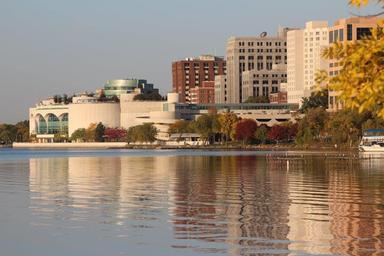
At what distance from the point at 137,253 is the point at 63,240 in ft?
13.6

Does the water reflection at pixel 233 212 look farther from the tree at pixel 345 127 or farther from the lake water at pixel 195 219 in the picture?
the tree at pixel 345 127

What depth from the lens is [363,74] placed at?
536 inches

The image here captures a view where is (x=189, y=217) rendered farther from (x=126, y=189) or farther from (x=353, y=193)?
(x=126, y=189)

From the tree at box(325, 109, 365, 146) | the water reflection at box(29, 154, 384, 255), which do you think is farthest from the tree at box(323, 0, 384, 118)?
the tree at box(325, 109, 365, 146)

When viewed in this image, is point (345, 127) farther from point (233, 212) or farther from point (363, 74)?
point (363, 74)

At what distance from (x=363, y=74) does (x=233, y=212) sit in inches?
1043

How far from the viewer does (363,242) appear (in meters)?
29.0

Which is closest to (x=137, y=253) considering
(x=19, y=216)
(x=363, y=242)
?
(x=363, y=242)

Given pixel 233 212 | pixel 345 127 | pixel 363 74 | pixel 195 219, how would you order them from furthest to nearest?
1. pixel 345 127
2. pixel 233 212
3. pixel 195 219
4. pixel 363 74

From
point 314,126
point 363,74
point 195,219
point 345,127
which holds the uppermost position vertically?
point 314,126

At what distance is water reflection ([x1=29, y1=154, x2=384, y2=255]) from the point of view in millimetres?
29394

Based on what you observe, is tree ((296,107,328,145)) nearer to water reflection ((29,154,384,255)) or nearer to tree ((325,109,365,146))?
tree ((325,109,365,146))

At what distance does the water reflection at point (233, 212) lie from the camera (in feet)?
96.4

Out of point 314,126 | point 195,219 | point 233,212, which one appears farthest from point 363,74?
point 314,126
